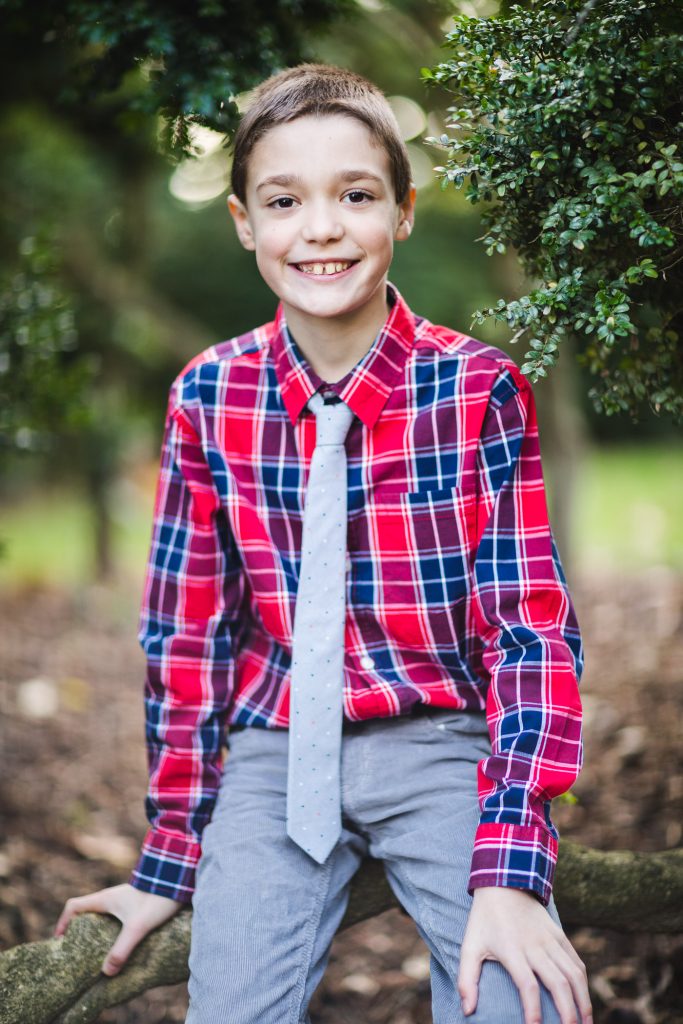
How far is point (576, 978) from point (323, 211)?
1.41 meters

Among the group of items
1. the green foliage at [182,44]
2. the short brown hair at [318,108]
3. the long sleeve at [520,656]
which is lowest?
the long sleeve at [520,656]

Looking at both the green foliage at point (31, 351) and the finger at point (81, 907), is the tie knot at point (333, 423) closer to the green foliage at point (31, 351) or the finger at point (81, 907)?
the finger at point (81, 907)

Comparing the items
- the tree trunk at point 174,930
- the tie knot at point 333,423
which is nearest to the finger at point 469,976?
the tree trunk at point 174,930

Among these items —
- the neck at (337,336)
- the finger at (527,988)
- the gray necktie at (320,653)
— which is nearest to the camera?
the finger at (527,988)

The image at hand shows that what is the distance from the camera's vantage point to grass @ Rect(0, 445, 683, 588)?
680 centimetres

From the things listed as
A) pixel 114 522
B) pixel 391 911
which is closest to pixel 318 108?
pixel 391 911

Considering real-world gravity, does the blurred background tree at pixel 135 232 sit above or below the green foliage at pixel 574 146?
above

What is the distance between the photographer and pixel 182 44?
6.81ft

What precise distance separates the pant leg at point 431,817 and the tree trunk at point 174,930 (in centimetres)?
17

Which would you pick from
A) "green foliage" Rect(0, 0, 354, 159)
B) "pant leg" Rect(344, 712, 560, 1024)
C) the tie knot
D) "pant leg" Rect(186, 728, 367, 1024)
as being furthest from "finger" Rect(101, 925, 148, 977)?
"green foliage" Rect(0, 0, 354, 159)

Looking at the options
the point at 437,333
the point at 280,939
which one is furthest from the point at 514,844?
the point at 437,333

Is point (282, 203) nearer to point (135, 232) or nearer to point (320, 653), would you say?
point (320, 653)

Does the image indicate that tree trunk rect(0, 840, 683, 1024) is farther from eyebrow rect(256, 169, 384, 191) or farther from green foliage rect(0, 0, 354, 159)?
green foliage rect(0, 0, 354, 159)

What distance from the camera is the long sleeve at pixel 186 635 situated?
1.87 metres
